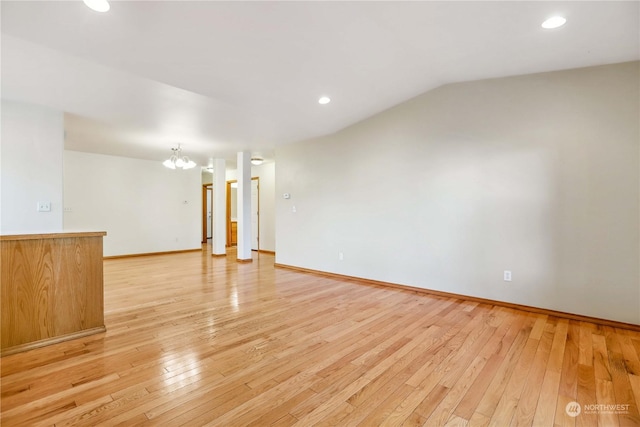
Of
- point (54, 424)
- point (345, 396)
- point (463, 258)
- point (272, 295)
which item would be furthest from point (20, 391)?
point (463, 258)

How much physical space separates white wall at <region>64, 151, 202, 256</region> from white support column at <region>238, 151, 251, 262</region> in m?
2.41

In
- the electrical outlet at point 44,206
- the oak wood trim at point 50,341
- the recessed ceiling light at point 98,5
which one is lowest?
the oak wood trim at point 50,341

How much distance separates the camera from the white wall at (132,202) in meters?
6.21

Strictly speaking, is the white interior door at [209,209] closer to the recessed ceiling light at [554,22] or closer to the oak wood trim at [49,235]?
the oak wood trim at [49,235]

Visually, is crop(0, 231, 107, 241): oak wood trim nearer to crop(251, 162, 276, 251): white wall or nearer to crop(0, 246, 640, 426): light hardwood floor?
crop(0, 246, 640, 426): light hardwood floor


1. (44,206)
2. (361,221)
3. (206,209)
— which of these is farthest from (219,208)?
(361,221)

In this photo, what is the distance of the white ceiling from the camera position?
7.06 ft

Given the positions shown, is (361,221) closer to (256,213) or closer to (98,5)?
(98,5)

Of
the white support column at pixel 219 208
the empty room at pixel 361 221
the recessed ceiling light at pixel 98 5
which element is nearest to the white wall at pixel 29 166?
the empty room at pixel 361 221

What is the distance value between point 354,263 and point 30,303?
3802mm

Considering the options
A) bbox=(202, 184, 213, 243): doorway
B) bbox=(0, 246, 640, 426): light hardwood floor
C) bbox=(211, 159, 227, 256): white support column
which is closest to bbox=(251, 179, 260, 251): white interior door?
bbox=(211, 159, 227, 256): white support column

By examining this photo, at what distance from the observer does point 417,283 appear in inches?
162

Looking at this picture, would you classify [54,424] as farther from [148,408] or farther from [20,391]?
[20,391]

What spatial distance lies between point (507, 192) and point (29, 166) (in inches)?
220
